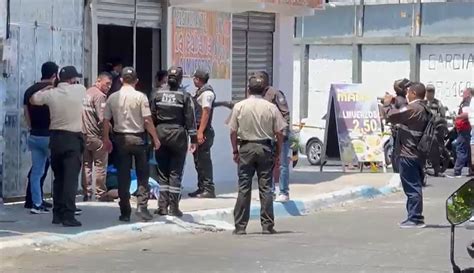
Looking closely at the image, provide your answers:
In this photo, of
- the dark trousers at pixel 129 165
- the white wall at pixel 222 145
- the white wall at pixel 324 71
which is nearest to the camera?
the dark trousers at pixel 129 165

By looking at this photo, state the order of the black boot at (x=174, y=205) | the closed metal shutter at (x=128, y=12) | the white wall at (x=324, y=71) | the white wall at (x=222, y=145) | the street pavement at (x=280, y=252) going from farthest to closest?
the white wall at (x=324, y=71)
the white wall at (x=222, y=145)
the closed metal shutter at (x=128, y=12)
the black boot at (x=174, y=205)
the street pavement at (x=280, y=252)

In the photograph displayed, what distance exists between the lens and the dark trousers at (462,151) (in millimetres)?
22406

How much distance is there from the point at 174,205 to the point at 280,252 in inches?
91.1

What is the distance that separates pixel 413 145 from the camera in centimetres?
1366

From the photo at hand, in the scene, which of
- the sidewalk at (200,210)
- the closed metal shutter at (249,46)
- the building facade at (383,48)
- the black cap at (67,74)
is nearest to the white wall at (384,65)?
the building facade at (383,48)

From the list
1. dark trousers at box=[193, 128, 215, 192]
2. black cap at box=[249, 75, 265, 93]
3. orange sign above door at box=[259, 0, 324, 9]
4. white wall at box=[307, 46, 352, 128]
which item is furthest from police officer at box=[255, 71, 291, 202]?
white wall at box=[307, 46, 352, 128]

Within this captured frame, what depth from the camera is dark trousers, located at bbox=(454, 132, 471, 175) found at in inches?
882

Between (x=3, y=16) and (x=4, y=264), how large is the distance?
9.03 feet

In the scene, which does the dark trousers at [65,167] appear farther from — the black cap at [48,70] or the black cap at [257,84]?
the black cap at [257,84]

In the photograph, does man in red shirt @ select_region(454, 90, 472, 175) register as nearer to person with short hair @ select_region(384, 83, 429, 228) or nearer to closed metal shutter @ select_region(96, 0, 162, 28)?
closed metal shutter @ select_region(96, 0, 162, 28)

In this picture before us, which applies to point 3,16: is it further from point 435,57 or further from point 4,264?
point 435,57

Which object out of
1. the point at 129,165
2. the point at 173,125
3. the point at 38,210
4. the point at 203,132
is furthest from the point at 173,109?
the point at 203,132

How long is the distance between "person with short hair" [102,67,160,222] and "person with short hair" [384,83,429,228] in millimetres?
3077

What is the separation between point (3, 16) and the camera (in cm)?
1183
